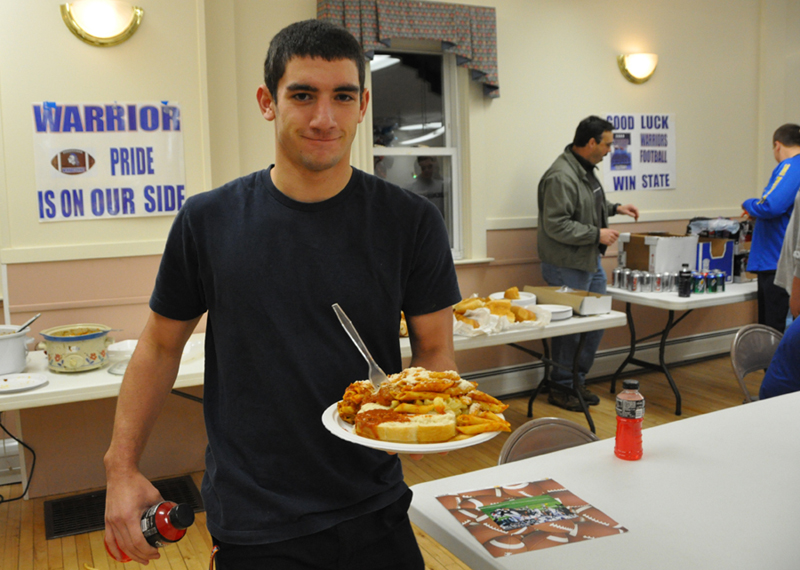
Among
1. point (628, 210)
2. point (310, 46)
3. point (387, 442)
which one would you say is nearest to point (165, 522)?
point (387, 442)

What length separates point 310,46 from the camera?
120 cm

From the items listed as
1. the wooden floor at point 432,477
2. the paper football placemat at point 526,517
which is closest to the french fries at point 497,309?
the wooden floor at point 432,477

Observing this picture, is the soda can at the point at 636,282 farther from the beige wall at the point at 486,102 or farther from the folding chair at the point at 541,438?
the folding chair at the point at 541,438

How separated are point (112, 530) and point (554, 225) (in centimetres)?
368

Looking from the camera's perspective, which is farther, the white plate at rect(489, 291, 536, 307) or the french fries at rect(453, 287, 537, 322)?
the white plate at rect(489, 291, 536, 307)

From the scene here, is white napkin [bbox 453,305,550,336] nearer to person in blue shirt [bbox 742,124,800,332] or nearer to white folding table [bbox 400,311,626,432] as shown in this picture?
white folding table [bbox 400,311,626,432]

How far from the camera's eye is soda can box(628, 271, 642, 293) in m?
4.74

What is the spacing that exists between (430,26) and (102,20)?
195 centimetres

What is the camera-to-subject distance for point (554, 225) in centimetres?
448

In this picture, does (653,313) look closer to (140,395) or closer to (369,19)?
(369,19)

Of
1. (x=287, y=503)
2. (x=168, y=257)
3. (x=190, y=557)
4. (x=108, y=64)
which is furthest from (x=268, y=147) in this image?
(x=287, y=503)

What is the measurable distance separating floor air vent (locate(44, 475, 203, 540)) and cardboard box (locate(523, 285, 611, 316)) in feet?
7.56

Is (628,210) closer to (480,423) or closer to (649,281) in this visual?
(649,281)

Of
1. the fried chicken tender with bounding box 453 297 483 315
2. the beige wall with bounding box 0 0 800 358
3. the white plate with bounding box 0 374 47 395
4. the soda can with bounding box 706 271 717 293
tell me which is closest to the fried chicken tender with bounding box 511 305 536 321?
the fried chicken tender with bounding box 453 297 483 315
